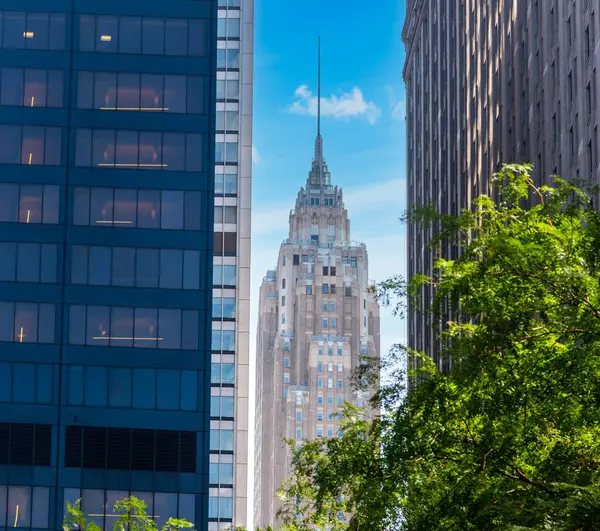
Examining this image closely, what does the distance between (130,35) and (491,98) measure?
25354 millimetres

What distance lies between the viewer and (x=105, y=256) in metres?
79.4

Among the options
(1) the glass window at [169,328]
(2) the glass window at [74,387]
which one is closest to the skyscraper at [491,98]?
(1) the glass window at [169,328]

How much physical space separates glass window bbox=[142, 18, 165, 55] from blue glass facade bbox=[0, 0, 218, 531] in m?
0.13

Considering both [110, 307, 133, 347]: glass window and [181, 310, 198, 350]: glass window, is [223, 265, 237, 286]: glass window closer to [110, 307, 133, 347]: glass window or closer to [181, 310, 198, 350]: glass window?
[181, 310, 198, 350]: glass window

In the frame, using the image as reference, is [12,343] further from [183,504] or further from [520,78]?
[520,78]

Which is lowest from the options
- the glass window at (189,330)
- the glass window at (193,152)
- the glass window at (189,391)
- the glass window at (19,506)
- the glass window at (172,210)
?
the glass window at (19,506)

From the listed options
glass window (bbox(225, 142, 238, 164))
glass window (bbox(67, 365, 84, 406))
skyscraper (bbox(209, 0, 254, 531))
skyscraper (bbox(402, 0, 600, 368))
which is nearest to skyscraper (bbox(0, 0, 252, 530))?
glass window (bbox(67, 365, 84, 406))

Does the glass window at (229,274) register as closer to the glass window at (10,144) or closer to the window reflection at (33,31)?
the glass window at (10,144)

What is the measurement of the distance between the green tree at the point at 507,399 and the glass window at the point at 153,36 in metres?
54.7

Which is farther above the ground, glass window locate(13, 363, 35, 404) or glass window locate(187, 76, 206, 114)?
glass window locate(187, 76, 206, 114)

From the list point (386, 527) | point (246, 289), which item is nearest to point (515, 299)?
point (386, 527)

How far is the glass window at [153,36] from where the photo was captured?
83.2 m

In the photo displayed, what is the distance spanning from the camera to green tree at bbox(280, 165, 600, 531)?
976 inches

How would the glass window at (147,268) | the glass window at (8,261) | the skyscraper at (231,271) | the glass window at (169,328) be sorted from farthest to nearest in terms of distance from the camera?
the skyscraper at (231,271) < the glass window at (147,268) < the glass window at (8,261) < the glass window at (169,328)
